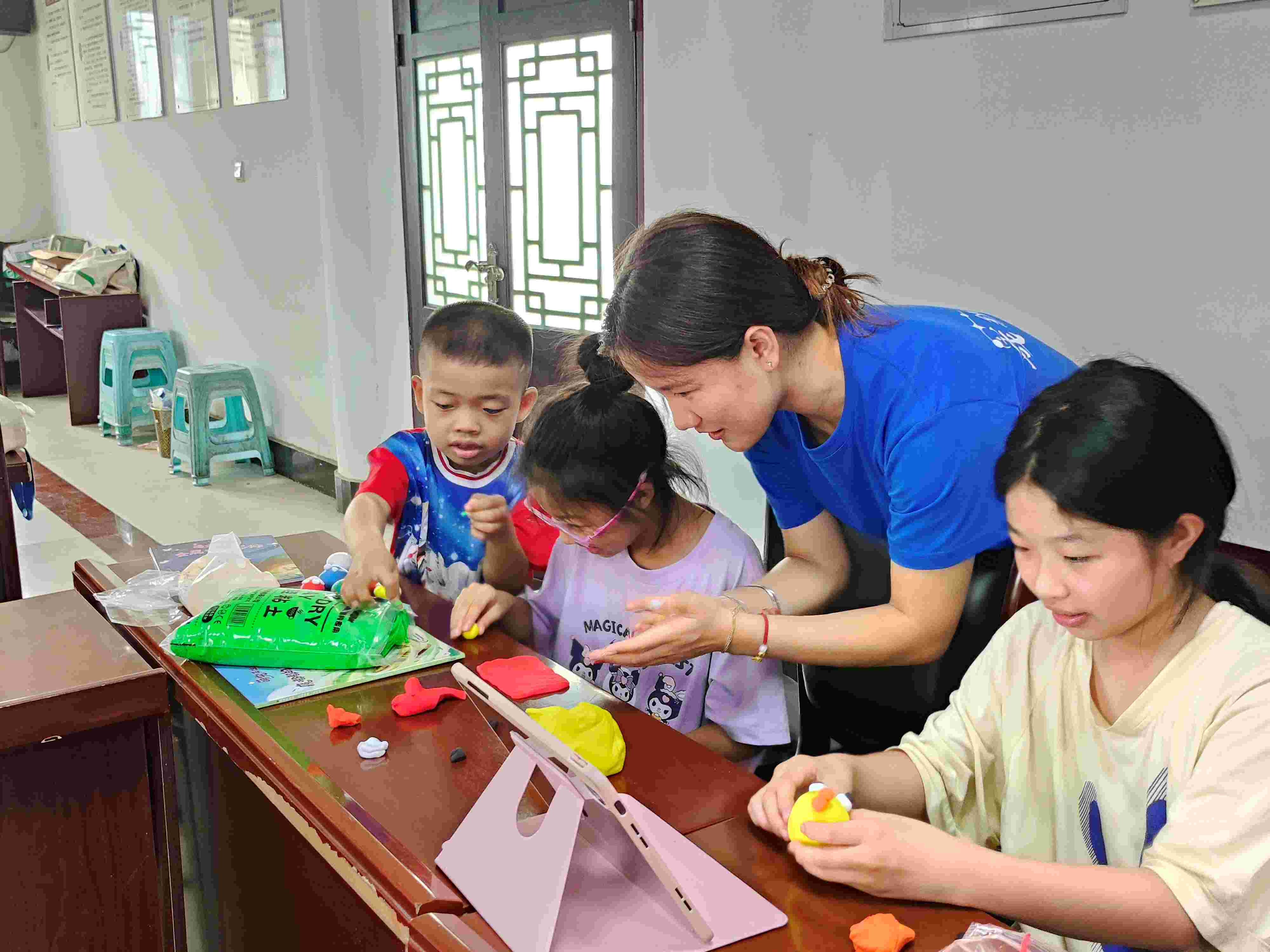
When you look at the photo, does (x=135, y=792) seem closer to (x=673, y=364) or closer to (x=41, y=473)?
(x=673, y=364)

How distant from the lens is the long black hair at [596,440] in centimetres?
160

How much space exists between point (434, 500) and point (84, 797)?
77cm

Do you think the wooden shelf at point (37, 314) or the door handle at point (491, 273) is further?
the wooden shelf at point (37, 314)

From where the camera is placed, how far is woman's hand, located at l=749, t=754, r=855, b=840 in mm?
1047

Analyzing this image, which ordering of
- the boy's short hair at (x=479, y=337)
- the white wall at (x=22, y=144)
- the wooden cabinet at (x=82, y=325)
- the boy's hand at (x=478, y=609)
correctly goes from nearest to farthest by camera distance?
1. the boy's hand at (x=478, y=609)
2. the boy's short hair at (x=479, y=337)
3. the wooden cabinet at (x=82, y=325)
4. the white wall at (x=22, y=144)

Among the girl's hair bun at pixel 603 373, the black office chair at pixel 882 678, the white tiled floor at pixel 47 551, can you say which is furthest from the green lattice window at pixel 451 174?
the black office chair at pixel 882 678

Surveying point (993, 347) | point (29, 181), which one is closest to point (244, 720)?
point (993, 347)

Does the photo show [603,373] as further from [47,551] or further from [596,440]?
[47,551]

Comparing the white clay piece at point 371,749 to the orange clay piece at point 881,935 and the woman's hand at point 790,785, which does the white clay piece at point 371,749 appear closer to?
the woman's hand at point 790,785

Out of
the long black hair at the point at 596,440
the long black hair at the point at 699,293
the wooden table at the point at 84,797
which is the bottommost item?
the wooden table at the point at 84,797

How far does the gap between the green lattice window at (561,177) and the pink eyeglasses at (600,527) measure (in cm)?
202

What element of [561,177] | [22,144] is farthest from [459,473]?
[22,144]

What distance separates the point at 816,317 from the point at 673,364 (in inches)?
8.5

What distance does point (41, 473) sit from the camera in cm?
589
